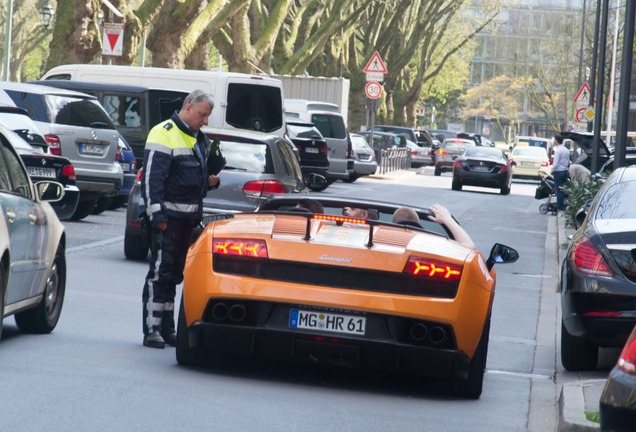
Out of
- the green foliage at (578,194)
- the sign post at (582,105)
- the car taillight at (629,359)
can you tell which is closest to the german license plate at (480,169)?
the sign post at (582,105)

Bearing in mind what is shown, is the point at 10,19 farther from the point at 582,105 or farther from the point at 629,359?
the point at 629,359

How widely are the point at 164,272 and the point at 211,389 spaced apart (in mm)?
1712

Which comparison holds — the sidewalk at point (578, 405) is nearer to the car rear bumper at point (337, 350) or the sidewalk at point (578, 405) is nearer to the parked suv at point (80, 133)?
the car rear bumper at point (337, 350)

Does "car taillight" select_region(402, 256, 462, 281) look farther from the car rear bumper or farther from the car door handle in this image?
the car door handle

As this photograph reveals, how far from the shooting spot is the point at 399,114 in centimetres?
8181

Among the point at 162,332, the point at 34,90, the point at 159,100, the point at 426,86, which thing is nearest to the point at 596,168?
the point at 159,100

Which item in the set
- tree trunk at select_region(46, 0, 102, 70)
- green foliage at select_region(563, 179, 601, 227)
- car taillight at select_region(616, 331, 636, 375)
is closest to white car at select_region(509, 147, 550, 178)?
tree trunk at select_region(46, 0, 102, 70)

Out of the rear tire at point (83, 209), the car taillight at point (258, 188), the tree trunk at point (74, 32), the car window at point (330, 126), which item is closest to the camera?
the car taillight at point (258, 188)

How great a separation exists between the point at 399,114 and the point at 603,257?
72.4 meters

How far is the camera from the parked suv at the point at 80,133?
69.3ft

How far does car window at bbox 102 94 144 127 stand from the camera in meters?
24.7

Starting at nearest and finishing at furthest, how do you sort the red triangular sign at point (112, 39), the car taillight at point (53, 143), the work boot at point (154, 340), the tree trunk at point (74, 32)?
the work boot at point (154, 340), the car taillight at point (53, 143), the red triangular sign at point (112, 39), the tree trunk at point (74, 32)

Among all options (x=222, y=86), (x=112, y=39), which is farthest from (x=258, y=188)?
(x=112, y=39)

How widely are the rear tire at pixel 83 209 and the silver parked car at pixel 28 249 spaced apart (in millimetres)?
11307
